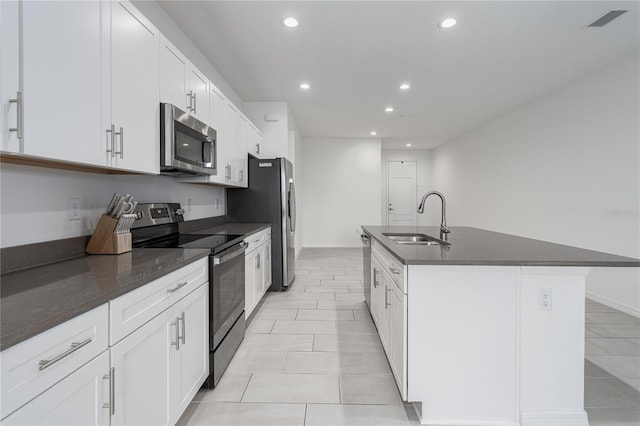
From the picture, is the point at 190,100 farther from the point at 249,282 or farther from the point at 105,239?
the point at 249,282

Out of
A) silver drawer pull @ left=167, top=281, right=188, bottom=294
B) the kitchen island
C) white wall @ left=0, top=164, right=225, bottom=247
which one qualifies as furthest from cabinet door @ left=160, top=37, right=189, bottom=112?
the kitchen island

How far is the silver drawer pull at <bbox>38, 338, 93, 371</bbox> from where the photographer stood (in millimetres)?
771

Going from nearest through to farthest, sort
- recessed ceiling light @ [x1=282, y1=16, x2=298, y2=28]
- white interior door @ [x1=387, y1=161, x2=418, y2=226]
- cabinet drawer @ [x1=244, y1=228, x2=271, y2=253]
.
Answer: recessed ceiling light @ [x1=282, y1=16, x2=298, y2=28]
cabinet drawer @ [x1=244, y1=228, x2=271, y2=253]
white interior door @ [x1=387, y1=161, x2=418, y2=226]

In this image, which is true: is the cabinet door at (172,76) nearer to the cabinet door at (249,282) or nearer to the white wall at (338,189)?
the cabinet door at (249,282)

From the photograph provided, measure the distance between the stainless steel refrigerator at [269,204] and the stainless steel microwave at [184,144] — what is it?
4.26 ft

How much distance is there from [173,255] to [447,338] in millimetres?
1559

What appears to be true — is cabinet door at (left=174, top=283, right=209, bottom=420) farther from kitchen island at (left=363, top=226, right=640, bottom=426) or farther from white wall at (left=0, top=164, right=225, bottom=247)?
kitchen island at (left=363, top=226, right=640, bottom=426)

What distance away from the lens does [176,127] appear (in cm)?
199

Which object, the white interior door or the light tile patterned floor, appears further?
the white interior door

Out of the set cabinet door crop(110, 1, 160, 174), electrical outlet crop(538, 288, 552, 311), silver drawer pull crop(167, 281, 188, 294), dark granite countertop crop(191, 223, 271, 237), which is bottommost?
electrical outlet crop(538, 288, 552, 311)

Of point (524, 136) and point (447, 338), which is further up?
point (524, 136)

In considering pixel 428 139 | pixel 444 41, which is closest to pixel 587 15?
pixel 444 41

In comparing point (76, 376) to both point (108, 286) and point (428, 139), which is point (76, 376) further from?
point (428, 139)

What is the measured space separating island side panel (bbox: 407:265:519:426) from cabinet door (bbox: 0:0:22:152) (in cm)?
171
